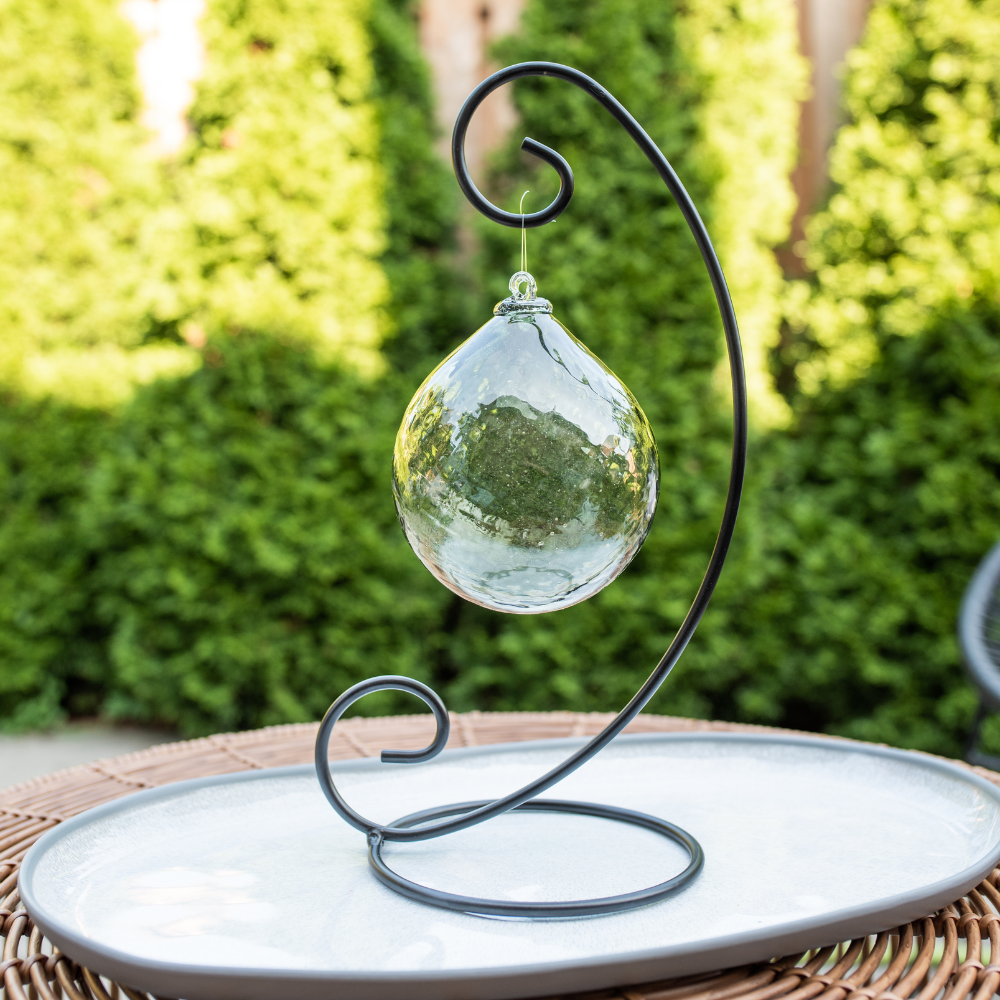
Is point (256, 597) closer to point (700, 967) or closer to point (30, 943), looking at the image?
point (30, 943)

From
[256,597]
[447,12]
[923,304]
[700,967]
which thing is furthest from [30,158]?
[700,967]

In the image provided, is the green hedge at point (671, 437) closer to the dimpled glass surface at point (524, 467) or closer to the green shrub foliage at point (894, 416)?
the green shrub foliage at point (894, 416)

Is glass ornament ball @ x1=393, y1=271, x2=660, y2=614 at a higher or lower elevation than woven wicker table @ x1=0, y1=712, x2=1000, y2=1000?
higher

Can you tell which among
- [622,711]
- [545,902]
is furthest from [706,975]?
[622,711]

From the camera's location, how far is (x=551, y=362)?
0.89 metres

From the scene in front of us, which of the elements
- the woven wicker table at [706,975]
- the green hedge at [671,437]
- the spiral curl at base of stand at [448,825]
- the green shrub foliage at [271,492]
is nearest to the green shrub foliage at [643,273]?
the green hedge at [671,437]

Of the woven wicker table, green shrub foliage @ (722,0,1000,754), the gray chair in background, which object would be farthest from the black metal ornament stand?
green shrub foliage @ (722,0,1000,754)

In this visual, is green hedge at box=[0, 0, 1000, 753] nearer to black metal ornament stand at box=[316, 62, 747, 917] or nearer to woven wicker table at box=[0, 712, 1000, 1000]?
woven wicker table at box=[0, 712, 1000, 1000]

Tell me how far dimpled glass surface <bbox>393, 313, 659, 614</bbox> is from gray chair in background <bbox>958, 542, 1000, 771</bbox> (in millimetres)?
1034

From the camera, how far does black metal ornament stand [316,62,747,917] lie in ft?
2.83

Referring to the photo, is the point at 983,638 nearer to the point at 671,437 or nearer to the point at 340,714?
the point at 671,437

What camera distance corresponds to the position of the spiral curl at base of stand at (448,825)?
0.83 m

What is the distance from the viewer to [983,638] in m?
1.79

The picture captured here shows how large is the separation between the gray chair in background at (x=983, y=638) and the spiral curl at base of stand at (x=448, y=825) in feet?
2.86
